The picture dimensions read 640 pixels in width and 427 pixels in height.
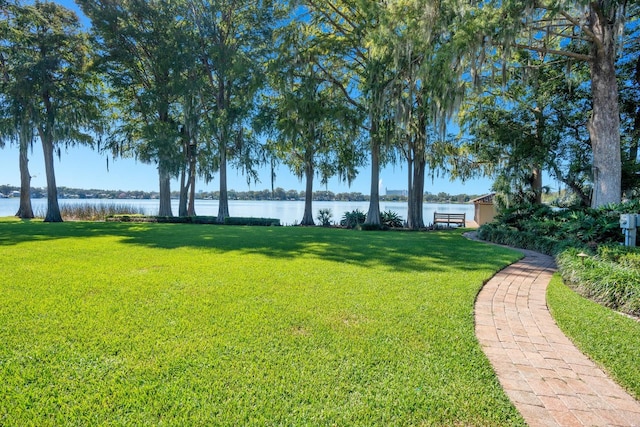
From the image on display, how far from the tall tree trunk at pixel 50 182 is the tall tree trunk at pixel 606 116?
20361 mm

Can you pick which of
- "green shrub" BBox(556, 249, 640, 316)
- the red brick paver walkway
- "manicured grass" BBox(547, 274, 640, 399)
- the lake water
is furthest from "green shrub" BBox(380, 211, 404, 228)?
the red brick paver walkway

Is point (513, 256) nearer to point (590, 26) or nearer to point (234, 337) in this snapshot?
point (234, 337)

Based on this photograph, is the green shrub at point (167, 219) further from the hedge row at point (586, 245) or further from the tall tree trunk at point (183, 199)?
the hedge row at point (586, 245)

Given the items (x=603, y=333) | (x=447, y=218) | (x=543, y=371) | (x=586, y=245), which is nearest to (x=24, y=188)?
(x=543, y=371)

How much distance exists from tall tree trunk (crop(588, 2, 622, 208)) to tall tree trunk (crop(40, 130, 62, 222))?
20361mm

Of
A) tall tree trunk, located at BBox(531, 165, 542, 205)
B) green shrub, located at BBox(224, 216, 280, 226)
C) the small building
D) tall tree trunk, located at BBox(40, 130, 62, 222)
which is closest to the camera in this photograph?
tall tree trunk, located at BBox(531, 165, 542, 205)

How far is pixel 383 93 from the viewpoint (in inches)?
460

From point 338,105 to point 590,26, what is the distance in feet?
27.8

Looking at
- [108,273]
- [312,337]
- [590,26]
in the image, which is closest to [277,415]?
[312,337]

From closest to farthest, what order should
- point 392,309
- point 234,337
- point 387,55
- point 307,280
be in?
point 234,337 → point 392,309 → point 307,280 → point 387,55

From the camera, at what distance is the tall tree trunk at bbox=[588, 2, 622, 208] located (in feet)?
28.8

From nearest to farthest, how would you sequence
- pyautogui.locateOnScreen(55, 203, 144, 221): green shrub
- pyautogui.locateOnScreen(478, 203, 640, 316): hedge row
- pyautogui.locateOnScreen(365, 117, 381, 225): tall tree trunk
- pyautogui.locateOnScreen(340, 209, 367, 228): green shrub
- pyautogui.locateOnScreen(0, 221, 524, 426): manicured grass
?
1. pyautogui.locateOnScreen(0, 221, 524, 426): manicured grass
2. pyautogui.locateOnScreen(478, 203, 640, 316): hedge row
3. pyautogui.locateOnScreen(365, 117, 381, 225): tall tree trunk
4. pyautogui.locateOnScreen(340, 209, 367, 228): green shrub
5. pyautogui.locateOnScreen(55, 203, 144, 221): green shrub

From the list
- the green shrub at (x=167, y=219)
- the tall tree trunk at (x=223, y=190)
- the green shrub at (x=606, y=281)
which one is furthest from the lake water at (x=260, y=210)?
the green shrub at (x=606, y=281)

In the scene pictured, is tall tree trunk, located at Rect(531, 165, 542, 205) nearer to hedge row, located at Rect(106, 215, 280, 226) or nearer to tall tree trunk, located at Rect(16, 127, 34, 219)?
hedge row, located at Rect(106, 215, 280, 226)
